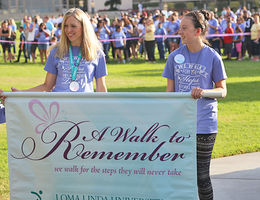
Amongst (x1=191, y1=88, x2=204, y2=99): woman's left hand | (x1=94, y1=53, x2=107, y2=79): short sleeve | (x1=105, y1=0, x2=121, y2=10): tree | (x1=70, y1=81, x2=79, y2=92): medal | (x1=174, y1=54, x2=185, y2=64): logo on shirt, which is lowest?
(x1=70, y1=81, x2=79, y2=92): medal

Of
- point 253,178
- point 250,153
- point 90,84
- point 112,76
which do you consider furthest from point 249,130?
point 112,76

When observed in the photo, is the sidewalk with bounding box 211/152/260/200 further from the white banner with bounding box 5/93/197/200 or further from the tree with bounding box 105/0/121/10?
the tree with bounding box 105/0/121/10

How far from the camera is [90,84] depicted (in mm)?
4488

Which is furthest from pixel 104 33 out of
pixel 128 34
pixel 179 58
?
pixel 179 58

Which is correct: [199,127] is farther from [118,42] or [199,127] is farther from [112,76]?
[118,42]

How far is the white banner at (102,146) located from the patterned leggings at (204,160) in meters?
0.51

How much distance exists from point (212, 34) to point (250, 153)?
15.5 metres

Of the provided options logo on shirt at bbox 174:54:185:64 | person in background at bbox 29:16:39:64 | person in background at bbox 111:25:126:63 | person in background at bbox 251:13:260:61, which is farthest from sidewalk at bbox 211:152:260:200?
person in background at bbox 29:16:39:64

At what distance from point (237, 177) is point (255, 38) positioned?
16061 mm

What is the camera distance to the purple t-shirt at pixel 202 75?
13.2ft

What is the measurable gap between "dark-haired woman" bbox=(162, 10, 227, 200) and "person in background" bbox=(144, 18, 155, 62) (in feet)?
59.4

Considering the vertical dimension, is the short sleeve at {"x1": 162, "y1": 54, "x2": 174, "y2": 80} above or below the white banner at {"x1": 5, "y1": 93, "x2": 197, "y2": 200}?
above

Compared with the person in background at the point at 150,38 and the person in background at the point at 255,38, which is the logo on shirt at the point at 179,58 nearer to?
the person in background at the point at 255,38

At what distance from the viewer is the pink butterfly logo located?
3678 millimetres
